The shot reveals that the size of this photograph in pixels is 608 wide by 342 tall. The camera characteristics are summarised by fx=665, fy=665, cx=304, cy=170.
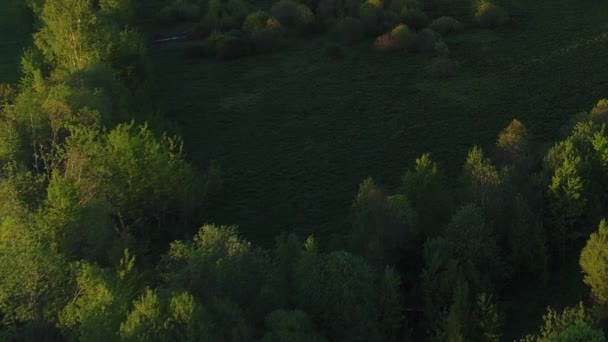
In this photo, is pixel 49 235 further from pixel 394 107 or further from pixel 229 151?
pixel 394 107

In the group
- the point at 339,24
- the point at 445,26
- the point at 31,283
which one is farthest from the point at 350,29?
the point at 31,283

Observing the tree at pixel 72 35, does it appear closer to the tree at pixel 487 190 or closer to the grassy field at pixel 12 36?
the grassy field at pixel 12 36

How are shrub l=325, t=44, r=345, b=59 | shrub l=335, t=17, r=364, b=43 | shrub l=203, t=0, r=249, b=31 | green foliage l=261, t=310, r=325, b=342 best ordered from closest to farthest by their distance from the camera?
1. green foliage l=261, t=310, r=325, b=342
2. shrub l=325, t=44, r=345, b=59
3. shrub l=335, t=17, r=364, b=43
4. shrub l=203, t=0, r=249, b=31

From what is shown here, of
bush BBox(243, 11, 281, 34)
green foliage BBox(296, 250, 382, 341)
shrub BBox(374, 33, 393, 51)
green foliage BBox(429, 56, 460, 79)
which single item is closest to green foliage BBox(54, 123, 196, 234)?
green foliage BBox(296, 250, 382, 341)

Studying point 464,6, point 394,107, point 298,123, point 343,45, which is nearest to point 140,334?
point 298,123

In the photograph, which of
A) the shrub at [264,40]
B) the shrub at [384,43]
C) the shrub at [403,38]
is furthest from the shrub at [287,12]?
the shrub at [403,38]

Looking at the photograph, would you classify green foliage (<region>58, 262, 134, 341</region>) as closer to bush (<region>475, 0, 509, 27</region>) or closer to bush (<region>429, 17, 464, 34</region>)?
bush (<region>429, 17, 464, 34</region>)

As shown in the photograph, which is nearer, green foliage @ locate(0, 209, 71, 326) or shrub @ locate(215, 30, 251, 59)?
green foliage @ locate(0, 209, 71, 326)
